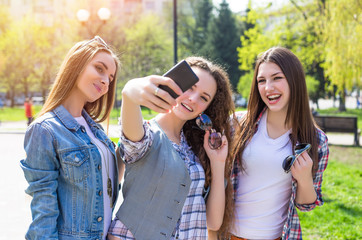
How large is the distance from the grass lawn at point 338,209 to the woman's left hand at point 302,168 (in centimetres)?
237

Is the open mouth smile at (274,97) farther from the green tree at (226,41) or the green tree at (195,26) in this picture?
the green tree at (195,26)

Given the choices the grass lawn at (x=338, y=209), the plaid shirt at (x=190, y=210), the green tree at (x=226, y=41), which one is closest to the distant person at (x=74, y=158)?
the plaid shirt at (x=190, y=210)

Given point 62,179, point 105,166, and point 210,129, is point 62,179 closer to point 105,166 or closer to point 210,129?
point 105,166

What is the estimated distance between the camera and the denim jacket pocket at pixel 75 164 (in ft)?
5.80

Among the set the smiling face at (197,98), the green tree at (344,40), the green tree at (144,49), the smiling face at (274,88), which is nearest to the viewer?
the smiling face at (197,98)

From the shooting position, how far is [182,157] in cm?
218

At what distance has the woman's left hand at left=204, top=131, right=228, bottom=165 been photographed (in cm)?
227

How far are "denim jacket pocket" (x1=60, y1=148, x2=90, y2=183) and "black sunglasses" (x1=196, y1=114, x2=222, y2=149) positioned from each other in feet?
2.74

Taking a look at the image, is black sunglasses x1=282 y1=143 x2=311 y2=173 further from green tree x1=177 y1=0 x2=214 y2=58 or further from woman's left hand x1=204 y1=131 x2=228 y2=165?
green tree x1=177 y1=0 x2=214 y2=58

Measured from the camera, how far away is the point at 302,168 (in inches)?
88.8

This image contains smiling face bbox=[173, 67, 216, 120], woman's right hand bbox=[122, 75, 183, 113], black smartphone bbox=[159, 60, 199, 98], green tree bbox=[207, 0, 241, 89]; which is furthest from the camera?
green tree bbox=[207, 0, 241, 89]

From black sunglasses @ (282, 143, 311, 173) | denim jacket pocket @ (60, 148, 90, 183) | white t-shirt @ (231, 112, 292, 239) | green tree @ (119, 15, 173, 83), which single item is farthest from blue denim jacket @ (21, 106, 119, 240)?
green tree @ (119, 15, 173, 83)

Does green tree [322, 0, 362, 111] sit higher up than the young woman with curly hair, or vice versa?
green tree [322, 0, 362, 111]

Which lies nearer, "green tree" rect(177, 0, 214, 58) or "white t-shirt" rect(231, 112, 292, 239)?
"white t-shirt" rect(231, 112, 292, 239)
